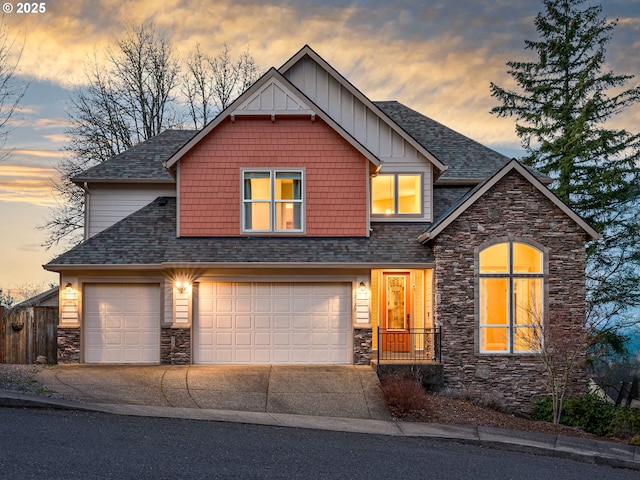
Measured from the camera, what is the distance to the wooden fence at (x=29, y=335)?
18828 mm

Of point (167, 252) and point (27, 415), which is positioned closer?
point (27, 415)

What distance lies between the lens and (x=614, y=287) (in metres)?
28.1

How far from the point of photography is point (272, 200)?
18.4 metres

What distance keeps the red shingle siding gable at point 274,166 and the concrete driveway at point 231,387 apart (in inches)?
156

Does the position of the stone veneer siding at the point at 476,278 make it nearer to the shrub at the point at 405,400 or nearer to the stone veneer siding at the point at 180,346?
the shrub at the point at 405,400

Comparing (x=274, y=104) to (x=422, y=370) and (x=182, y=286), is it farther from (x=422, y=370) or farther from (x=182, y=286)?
(x=422, y=370)

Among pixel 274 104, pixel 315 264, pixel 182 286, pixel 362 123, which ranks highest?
pixel 274 104

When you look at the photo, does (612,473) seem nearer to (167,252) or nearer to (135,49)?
(167,252)

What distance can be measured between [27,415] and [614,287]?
963 inches

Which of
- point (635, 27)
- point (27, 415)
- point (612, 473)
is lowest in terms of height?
point (612, 473)

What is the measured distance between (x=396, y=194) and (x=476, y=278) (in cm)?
396

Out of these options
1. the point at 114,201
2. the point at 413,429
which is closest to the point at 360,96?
the point at 114,201

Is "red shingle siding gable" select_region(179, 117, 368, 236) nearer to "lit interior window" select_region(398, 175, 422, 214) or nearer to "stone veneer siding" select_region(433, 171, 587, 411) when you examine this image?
"lit interior window" select_region(398, 175, 422, 214)

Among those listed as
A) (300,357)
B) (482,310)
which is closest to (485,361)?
(482,310)
